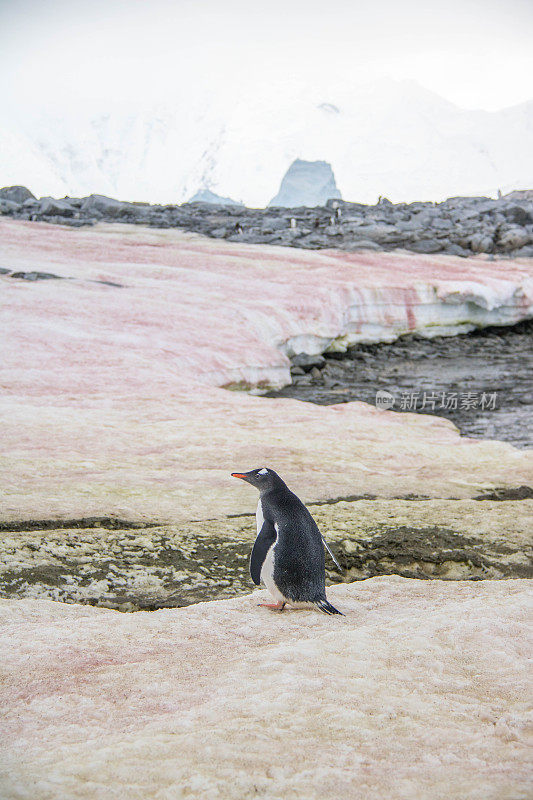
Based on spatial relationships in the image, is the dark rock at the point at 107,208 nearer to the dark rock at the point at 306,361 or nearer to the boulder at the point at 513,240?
the boulder at the point at 513,240

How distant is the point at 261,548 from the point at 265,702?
1404 mm

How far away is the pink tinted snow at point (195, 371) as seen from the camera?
7895mm

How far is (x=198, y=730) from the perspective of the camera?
109 inches

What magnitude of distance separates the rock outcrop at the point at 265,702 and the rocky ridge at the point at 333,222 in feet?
78.9

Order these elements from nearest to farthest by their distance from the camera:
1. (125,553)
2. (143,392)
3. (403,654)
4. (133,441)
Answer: (403,654), (125,553), (133,441), (143,392)

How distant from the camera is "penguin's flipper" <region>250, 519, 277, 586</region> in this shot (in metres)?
4.33

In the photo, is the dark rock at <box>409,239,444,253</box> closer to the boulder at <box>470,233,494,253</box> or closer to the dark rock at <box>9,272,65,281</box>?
the boulder at <box>470,233,494,253</box>

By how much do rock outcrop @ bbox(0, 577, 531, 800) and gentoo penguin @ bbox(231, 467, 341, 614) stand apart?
0.11m

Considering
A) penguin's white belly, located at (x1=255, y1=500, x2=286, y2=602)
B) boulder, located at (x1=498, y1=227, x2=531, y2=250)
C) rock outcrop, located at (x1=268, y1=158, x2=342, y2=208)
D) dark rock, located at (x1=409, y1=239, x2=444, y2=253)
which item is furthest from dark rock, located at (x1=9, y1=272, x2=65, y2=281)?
rock outcrop, located at (x1=268, y1=158, x2=342, y2=208)

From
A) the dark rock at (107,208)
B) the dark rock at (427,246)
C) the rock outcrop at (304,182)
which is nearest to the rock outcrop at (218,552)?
the dark rock at (427,246)

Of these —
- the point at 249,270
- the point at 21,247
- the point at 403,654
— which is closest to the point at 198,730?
the point at 403,654

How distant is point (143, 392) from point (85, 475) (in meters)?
3.96

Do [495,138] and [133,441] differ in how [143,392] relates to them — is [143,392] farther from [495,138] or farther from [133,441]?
[495,138]

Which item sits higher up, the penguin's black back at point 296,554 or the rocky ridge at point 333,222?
the rocky ridge at point 333,222
